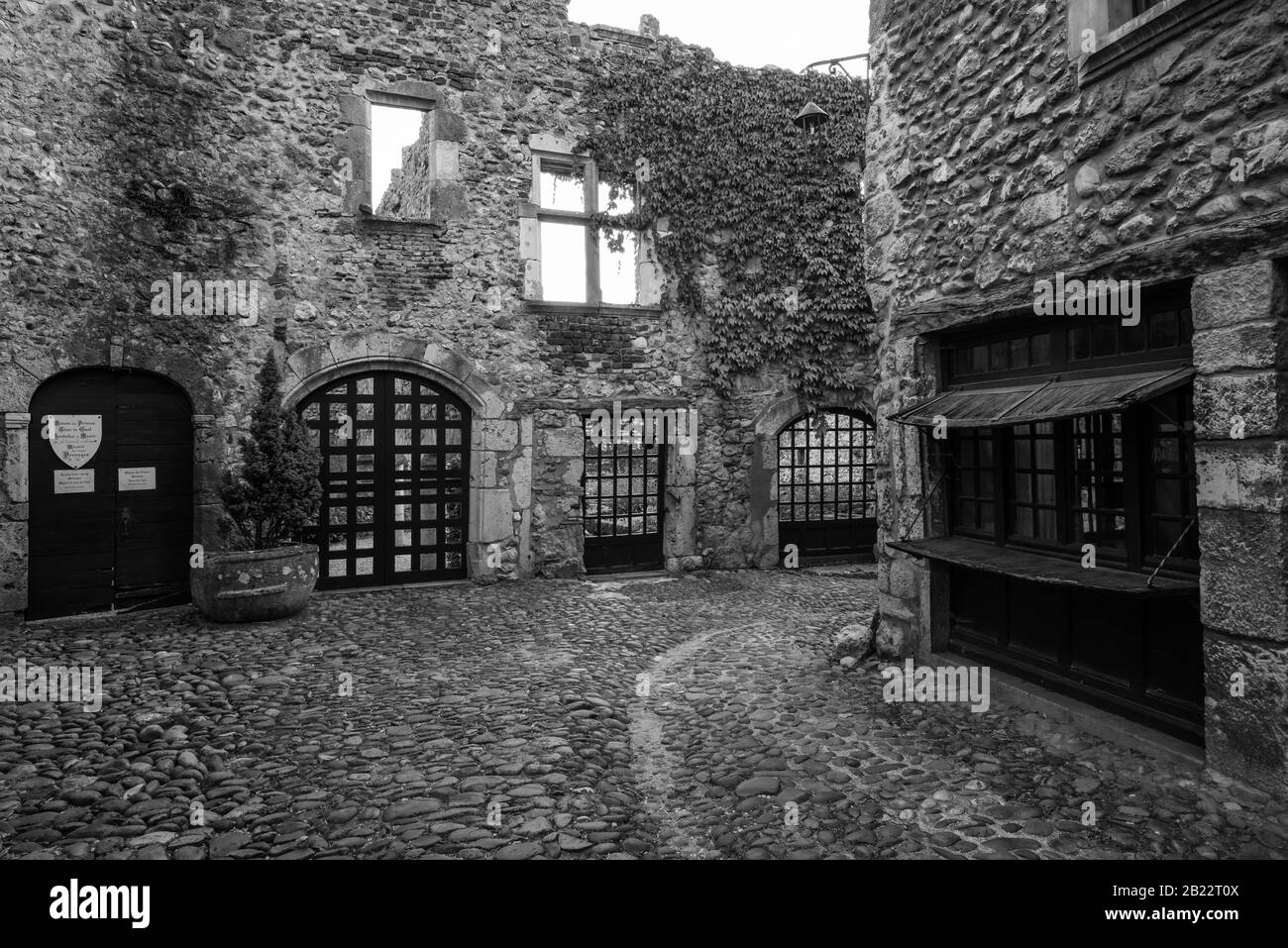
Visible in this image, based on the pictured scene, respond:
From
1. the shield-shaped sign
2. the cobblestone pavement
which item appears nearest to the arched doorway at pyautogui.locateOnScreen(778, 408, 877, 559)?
the cobblestone pavement

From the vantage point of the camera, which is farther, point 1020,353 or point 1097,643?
point 1020,353

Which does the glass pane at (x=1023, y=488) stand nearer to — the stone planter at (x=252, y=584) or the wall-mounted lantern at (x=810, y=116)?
the wall-mounted lantern at (x=810, y=116)

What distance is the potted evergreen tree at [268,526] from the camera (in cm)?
692

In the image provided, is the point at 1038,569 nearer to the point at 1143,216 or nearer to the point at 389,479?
A: the point at 1143,216

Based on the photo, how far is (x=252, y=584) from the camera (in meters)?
6.96

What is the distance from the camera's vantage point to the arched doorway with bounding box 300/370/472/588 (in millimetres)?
8695

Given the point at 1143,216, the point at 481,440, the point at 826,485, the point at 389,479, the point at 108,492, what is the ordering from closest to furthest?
the point at 1143,216 < the point at 108,492 < the point at 389,479 < the point at 481,440 < the point at 826,485

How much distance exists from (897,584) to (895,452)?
93 cm

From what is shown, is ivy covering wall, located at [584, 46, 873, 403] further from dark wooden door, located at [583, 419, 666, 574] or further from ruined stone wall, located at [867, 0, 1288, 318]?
ruined stone wall, located at [867, 0, 1288, 318]

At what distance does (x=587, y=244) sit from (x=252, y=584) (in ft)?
19.1

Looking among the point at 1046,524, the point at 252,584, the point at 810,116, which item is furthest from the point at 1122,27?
the point at 252,584

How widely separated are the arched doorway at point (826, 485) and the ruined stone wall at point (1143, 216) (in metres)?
5.50
